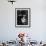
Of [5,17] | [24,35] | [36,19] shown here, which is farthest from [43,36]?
[24,35]

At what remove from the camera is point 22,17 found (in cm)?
515

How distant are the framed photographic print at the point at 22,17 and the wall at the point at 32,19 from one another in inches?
4.5

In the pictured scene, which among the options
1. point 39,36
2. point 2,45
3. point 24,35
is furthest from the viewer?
point 39,36

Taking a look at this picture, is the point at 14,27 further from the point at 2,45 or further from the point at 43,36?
the point at 2,45

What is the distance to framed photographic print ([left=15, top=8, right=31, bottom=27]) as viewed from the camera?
5.11 meters

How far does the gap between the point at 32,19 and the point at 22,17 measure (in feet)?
1.28

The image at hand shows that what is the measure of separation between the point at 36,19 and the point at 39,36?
65 cm

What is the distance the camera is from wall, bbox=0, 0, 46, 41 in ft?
16.7

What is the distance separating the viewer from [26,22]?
16.9ft

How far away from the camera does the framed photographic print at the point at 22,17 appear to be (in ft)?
16.8

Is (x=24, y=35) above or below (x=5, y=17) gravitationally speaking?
below

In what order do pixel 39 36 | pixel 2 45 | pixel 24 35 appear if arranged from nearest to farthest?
pixel 24 35 < pixel 2 45 < pixel 39 36

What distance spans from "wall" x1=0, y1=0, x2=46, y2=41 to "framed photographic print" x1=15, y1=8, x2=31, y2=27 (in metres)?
0.11

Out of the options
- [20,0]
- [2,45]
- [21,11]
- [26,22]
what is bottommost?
[2,45]
